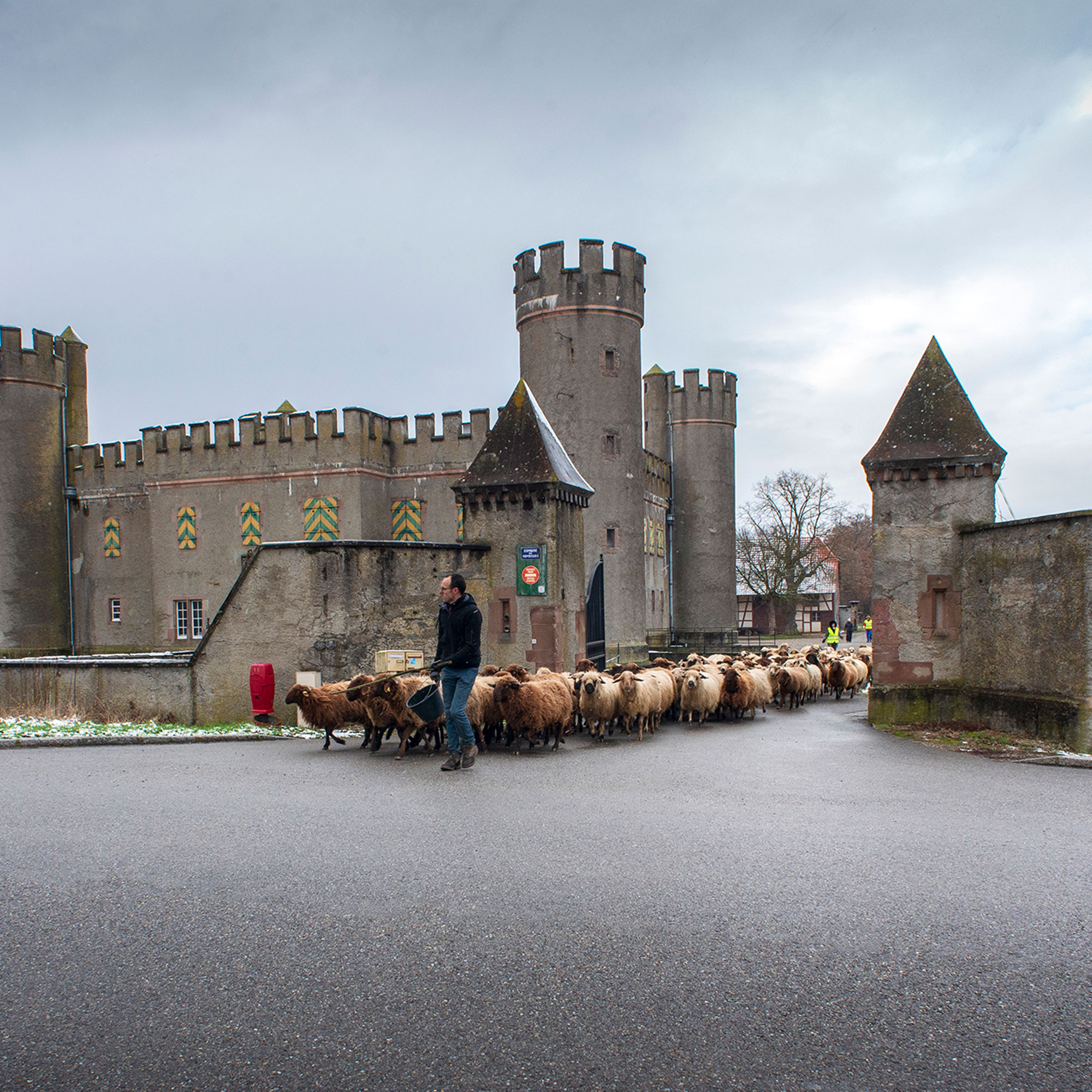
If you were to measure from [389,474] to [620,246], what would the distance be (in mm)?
11916

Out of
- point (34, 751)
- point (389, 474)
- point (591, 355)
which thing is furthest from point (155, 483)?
point (34, 751)

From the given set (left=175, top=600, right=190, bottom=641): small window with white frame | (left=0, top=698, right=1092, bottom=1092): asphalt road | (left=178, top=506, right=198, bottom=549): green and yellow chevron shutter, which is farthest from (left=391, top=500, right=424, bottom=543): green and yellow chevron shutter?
(left=0, top=698, right=1092, bottom=1092): asphalt road

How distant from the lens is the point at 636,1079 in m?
3.29

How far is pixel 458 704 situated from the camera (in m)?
9.91

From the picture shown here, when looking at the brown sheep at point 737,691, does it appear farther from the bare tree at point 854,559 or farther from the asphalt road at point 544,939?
the bare tree at point 854,559

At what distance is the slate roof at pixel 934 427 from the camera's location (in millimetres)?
13641

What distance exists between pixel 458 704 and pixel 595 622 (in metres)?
8.89

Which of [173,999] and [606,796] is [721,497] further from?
[173,999]

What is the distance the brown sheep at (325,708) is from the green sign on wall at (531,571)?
16.0 ft

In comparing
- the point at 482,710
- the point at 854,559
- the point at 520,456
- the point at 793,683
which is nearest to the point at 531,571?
the point at 520,456

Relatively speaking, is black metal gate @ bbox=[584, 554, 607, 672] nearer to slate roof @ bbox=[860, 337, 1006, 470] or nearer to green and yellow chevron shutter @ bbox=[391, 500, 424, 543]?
slate roof @ bbox=[860, 337, 1006, 470]

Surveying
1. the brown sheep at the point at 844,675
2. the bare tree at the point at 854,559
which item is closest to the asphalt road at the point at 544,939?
the brown sheep at the point at 844,675

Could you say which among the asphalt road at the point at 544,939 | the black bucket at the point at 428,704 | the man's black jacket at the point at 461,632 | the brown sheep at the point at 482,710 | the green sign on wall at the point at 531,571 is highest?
the green sign on wall at the point at 531,571

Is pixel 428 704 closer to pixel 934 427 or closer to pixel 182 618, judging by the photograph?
pixel 934 427
